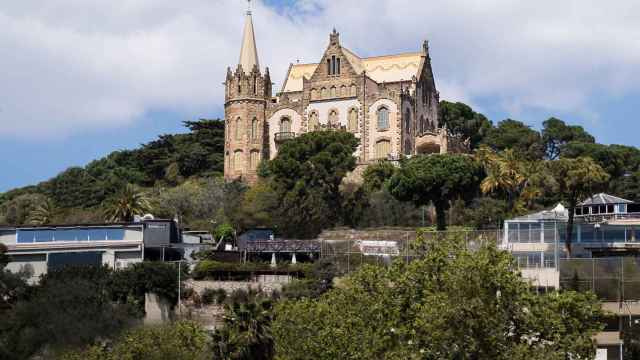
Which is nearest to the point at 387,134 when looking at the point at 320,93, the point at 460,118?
the point at 320,93

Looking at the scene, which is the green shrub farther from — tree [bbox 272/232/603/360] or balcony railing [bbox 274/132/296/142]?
balcony railing [bbox 274/132/296/142]

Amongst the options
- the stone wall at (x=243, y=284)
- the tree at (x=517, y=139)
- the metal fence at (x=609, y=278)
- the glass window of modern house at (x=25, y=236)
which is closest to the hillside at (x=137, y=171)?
the glass window of modern house at (x=25, y=236)

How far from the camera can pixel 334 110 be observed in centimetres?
9219

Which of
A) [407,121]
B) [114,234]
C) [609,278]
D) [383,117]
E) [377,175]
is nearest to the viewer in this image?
[609,278]

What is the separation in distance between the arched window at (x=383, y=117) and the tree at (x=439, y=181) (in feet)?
57.2

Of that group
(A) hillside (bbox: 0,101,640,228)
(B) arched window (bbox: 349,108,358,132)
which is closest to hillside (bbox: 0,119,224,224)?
(A) hillside (bbox: 0,101,640,228)

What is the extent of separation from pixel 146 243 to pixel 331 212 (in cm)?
1461

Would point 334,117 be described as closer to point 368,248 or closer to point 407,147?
point 407,147

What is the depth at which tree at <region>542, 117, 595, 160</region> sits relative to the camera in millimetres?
108500

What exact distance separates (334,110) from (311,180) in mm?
19856

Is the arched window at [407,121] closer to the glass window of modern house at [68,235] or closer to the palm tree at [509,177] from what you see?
the palm tree at [509,177]

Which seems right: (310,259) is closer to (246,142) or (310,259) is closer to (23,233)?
(23,233)

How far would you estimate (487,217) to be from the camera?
69.8 m

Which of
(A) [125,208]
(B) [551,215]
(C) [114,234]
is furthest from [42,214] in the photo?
(B) [551,215]
